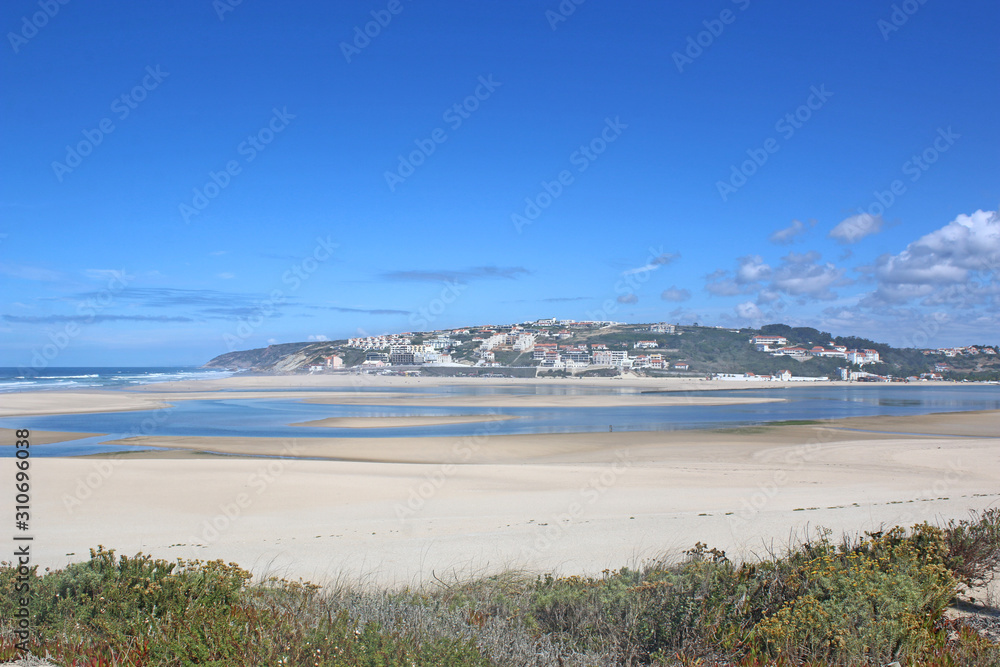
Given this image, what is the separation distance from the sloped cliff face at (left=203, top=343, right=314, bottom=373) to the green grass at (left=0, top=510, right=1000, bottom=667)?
12640 centimetres

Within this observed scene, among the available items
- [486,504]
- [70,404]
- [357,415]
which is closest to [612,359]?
[357,415]

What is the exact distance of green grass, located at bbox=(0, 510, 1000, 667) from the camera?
376 cm

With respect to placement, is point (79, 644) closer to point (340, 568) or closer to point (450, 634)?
point (450, 634)

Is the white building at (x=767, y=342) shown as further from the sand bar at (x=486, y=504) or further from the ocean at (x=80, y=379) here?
the sand bar at (x=486, y=504)

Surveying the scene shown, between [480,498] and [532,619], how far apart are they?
24.3ft

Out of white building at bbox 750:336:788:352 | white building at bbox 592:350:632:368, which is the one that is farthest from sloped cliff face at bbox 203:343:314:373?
white building at bbox 750:336:788:352

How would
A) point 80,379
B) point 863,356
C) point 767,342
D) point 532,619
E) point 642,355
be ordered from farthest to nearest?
point 767,342 < point 863,356 < point 642,355 < point 80,379 < point 532,619

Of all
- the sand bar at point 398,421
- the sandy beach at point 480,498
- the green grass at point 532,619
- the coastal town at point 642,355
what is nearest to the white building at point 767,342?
the coastal town at point 642,355

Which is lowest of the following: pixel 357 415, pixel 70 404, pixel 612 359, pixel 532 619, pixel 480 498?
pixel 480 498

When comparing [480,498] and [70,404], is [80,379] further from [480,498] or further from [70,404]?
[480,498]

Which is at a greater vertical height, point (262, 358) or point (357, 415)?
point (262, 358)

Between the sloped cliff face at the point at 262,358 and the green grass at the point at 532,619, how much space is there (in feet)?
415

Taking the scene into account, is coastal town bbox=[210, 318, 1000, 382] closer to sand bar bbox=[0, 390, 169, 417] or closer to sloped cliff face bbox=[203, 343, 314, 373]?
sloped cliff face bbox=[203, 343, 314, 373]

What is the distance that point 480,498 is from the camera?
11766 millimetres
